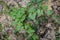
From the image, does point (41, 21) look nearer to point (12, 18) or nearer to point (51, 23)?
point (51, 23)

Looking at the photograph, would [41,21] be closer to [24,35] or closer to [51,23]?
[51,23]

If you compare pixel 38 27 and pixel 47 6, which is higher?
pixel 47 6

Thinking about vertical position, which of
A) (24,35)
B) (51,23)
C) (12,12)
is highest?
(12,12)

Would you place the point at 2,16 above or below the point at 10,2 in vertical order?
below

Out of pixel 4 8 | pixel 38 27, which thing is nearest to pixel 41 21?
pixel 38 27

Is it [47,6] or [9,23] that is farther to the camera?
[9,23]

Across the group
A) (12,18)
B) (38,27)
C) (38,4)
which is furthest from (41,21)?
(12,18)

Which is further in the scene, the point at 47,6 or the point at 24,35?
the point at 24,35

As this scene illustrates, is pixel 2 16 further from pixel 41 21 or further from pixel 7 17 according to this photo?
pixel 41 21
